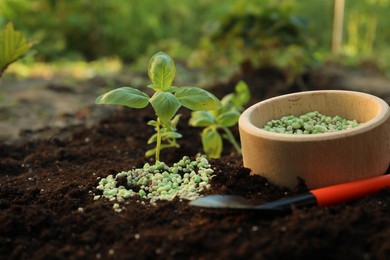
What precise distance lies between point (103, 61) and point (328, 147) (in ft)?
14.7

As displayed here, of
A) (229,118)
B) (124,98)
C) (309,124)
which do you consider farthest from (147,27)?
(309,124)

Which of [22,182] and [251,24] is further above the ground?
[251,24]

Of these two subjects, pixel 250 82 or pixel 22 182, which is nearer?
pixel 22 182

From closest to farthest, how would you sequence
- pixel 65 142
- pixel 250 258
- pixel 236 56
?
pixel 250 258 < pixel 65 142 < pixel 236 56

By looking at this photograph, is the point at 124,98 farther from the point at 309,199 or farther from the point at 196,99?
the point at 309,199

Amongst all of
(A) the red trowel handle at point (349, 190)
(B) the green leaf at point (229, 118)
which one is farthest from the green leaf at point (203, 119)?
(A) the red trowel handle at point (349, 190)

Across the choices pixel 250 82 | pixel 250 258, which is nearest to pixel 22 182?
pixel 250 258

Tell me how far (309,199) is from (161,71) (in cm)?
88

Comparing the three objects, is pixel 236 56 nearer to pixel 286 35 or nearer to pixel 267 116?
pixel 286 35

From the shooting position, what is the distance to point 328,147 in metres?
2.06

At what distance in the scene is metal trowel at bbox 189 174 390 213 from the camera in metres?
2.01

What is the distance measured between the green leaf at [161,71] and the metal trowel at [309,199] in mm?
631

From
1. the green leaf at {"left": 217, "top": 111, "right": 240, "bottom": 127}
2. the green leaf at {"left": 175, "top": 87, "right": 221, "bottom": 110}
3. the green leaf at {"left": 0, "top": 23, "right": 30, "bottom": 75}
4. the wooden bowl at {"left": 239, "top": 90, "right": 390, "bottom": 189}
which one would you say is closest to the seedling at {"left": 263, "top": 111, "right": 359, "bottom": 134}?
the wooden bowl at {"left": 239, "top": 90, "right": 390, "bottom": 189}

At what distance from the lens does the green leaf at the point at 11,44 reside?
3.21m
